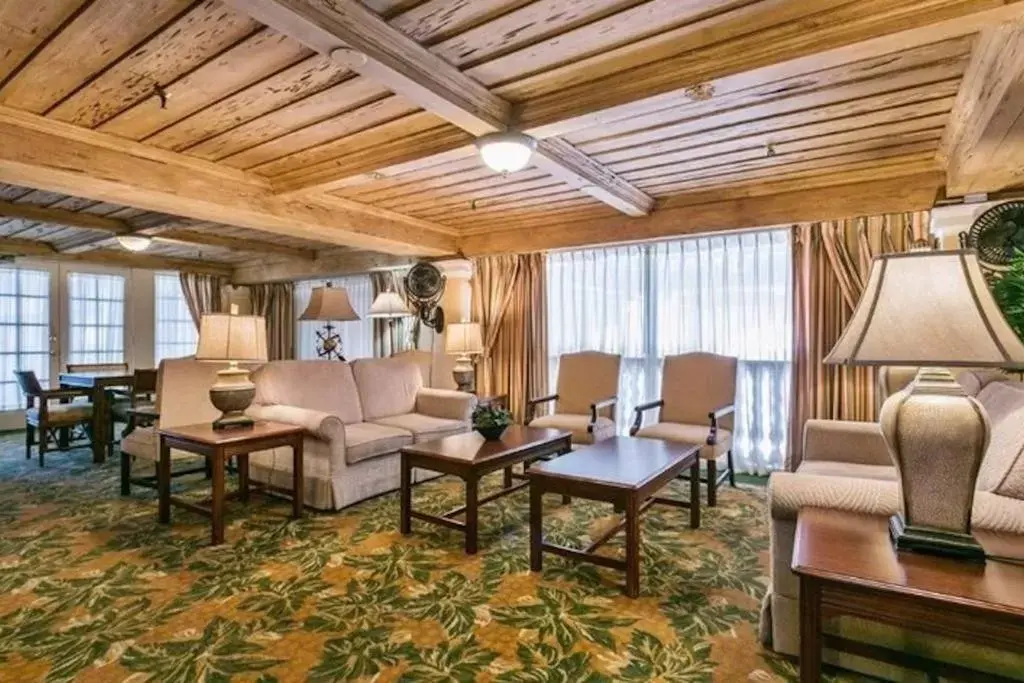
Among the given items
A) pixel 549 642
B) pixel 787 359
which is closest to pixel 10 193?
pixel 549 642

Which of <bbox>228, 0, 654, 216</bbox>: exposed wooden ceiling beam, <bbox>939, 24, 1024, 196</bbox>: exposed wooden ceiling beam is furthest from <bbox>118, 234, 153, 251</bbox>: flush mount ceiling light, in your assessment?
<bbox>939, 24, 1024, 196</bbox>: exposed wooden ceiling beam

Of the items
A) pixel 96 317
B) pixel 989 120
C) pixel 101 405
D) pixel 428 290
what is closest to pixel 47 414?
pixel 101 405

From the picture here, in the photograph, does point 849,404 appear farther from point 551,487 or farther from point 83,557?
point 83,557

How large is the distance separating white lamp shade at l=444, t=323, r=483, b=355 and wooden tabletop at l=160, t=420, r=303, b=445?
1.89 meters

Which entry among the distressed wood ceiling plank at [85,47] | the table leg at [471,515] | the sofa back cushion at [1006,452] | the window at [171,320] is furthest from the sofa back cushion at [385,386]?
the window at [171,320]

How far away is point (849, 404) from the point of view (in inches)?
154

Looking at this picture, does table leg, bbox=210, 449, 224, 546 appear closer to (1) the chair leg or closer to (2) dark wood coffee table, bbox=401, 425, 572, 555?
(2) dark wood coffee table, bbox=401, 425, 572, 555

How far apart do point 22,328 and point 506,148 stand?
7.25 meters

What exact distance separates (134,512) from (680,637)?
3.33m

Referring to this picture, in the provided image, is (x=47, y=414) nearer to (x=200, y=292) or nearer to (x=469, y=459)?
(x=200, y=292)

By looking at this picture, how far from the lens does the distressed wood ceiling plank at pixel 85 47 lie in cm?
181

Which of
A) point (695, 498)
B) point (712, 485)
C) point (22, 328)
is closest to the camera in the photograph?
point (695, 498)

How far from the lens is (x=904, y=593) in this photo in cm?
124

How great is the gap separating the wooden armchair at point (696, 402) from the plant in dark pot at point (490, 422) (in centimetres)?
107
